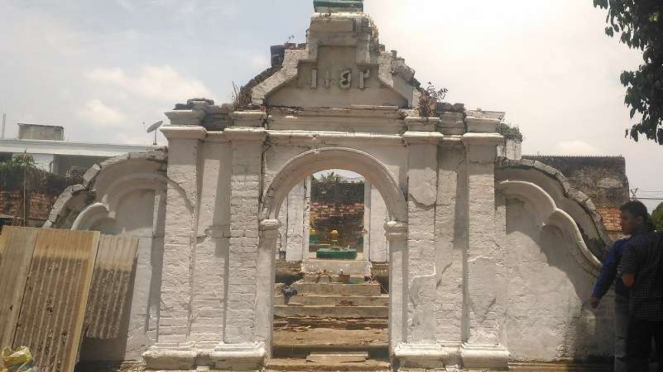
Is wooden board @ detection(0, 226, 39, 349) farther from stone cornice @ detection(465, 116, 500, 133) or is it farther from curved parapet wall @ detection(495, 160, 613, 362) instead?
curved parapet wall @ detection(495, 160, 613, 362)

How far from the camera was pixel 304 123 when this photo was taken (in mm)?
7359

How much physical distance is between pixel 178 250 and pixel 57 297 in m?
1.48

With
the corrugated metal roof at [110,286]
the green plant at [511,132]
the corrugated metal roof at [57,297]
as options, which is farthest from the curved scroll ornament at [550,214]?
the green plant at [511,132]

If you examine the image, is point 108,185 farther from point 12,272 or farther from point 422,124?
point 422,124

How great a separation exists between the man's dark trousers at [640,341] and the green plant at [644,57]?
2.42m

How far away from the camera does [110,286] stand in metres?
6.98

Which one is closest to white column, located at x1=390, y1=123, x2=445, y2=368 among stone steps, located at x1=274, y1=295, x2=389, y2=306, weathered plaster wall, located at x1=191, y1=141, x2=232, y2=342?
weathered plaster wall, located at x1=191, y1=141, x2=232, y2=342

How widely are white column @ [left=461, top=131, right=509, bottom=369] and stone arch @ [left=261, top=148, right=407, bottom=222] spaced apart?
0.95 m

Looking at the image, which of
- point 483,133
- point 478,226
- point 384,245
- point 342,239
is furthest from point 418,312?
point 342,239

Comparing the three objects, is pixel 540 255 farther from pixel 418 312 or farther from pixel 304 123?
pixel 304 123

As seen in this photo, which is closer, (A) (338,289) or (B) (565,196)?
(B) (565,196)

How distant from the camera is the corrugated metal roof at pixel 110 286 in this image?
6.89 metres

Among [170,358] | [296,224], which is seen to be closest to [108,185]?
[170,358]

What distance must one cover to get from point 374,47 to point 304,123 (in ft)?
4.60
